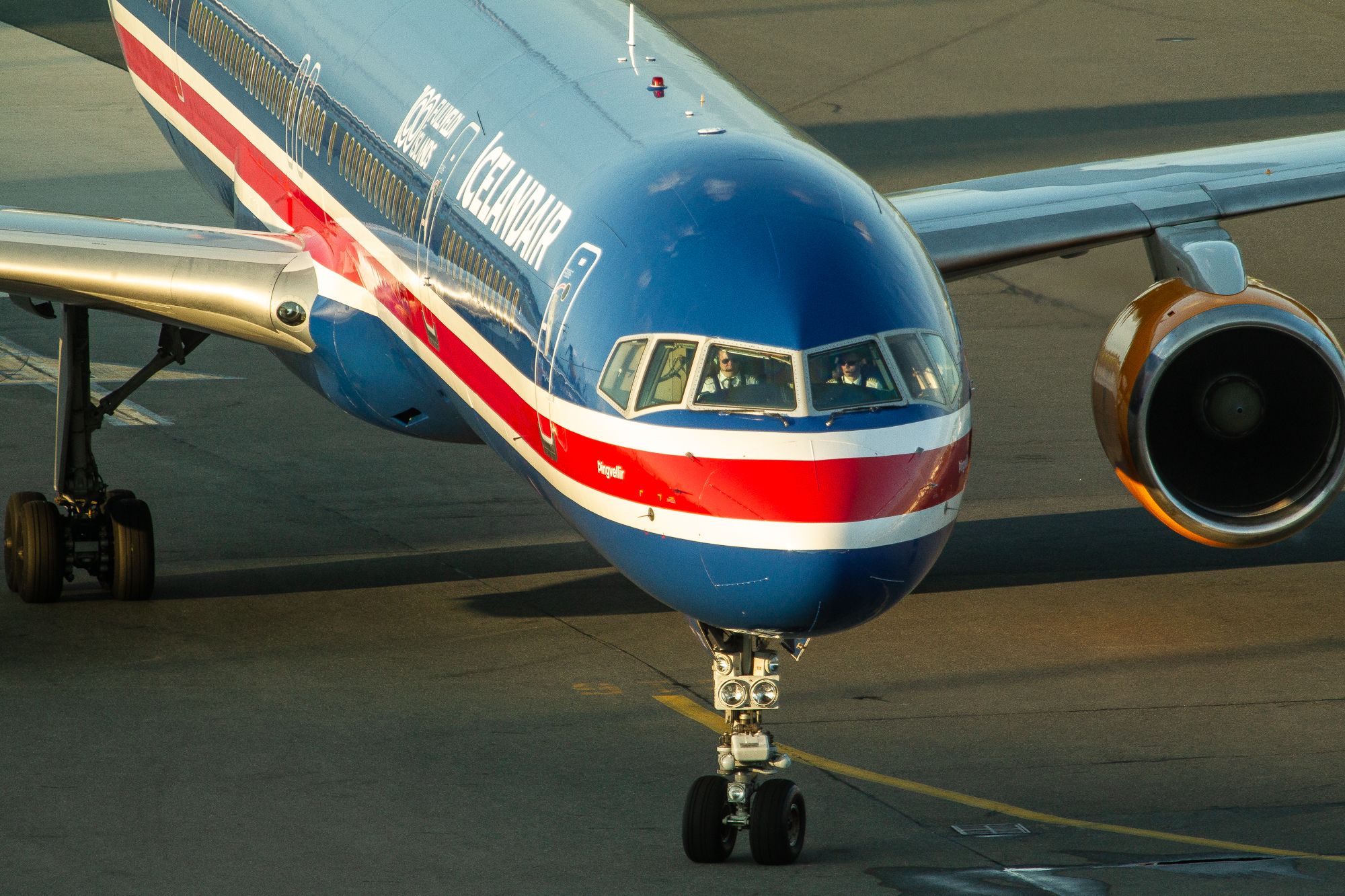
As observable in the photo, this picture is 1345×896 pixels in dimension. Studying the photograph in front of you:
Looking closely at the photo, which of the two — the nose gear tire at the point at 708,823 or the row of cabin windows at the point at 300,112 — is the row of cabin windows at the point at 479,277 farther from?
the nose gear tire at the point at 708,823

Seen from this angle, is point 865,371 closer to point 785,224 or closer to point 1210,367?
point 785,224

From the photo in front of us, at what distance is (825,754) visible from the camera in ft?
48.8

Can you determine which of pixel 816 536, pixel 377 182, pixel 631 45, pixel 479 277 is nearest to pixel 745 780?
pixel 816 536

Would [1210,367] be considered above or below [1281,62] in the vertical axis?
below

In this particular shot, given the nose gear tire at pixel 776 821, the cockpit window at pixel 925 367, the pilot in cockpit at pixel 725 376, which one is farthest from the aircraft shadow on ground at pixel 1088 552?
the pilot in cockpit at pixel 725 376

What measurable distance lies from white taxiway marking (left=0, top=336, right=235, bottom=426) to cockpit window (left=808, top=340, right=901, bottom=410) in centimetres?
1472

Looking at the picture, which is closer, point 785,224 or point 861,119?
point 785,224

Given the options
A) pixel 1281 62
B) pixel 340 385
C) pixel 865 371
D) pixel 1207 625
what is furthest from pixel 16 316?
pixel 1281 62

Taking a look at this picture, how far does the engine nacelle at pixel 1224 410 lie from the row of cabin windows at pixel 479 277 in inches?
200

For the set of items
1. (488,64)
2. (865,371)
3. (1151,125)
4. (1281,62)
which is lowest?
(865,371)

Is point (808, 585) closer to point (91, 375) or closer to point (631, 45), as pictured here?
point (631, 45)

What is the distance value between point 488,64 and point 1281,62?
29863 mm

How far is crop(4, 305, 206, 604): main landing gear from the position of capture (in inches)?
727

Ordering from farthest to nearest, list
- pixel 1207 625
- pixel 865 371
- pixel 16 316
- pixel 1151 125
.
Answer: pixel 1151 125
pixel 16 316
pixel 1207 625
pixel 865 371
